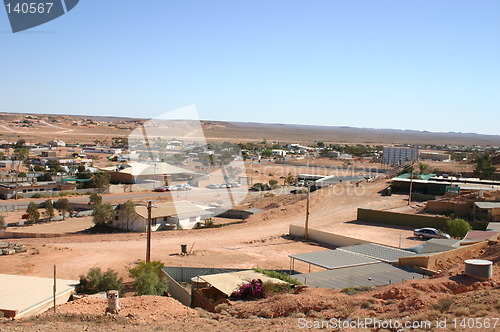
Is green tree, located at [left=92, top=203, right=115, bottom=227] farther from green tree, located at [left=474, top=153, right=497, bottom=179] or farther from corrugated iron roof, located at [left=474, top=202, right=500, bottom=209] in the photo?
green tree, located at [left=474, top=153, right=497, bottom=179]

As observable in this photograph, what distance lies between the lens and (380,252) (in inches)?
785

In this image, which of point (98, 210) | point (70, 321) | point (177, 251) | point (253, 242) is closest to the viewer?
point (70, 321)

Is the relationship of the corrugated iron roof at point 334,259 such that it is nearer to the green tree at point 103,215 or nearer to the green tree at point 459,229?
the green tree at point 459,229

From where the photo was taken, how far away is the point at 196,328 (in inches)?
423

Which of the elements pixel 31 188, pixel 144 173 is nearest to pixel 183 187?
pixel 144 173

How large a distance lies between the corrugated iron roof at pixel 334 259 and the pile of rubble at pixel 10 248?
1305 centimetres

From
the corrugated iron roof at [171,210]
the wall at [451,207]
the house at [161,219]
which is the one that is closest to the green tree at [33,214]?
the house at [161,219]

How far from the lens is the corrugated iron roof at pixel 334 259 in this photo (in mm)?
17453

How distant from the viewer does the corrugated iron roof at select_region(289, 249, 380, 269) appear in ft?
57.3

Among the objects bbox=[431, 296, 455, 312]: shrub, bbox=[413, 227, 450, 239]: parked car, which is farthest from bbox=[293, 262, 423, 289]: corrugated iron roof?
bbox=[413, 227, 450, 239]: parked car

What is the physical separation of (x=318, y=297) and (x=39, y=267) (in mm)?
13126

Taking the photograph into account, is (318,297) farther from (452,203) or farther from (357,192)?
(357,192)

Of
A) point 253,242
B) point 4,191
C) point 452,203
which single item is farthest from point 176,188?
point 452,203

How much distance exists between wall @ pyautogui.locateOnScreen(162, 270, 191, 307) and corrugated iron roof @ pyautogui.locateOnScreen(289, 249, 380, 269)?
15.1 ft
